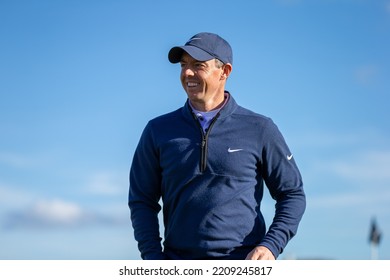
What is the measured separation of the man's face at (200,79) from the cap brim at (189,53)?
4cm

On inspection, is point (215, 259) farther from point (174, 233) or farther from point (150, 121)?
point (150, 121)

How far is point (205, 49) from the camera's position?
5.05 m

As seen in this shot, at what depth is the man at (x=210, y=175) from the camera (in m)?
4.82

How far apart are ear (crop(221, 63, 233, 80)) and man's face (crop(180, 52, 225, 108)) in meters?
A: 0.06

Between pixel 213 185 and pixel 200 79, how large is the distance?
2.38 feet

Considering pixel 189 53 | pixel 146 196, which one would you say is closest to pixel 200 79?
pixel 189 53

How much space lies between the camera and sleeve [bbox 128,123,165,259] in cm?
506

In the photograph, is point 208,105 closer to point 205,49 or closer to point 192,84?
point 192,84

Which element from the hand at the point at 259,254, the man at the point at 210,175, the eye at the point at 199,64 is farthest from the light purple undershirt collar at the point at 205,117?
the hand at the point at 259,254

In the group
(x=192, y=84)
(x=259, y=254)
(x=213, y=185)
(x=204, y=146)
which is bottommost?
(x=259, y=254)

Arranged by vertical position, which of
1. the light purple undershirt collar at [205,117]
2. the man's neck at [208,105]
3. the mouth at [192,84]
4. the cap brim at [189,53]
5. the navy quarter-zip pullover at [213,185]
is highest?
the cap brim at [189,53]

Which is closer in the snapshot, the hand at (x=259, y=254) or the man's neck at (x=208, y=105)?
the hand at (x=259, y=254)

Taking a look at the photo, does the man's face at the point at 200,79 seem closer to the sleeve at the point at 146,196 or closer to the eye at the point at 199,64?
the eye at the point at 199,64
